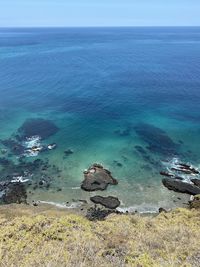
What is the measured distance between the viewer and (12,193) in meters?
47.3

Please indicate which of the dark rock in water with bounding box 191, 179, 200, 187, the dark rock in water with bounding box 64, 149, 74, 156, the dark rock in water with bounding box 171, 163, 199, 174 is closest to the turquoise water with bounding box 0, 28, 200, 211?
the dark rock in water with bounding box 64, 149, 74, 156

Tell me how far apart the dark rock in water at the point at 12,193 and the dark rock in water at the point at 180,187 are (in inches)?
958

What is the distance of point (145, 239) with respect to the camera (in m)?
27.0

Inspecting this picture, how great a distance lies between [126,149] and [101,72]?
69.9 meters

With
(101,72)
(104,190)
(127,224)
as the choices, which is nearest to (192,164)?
(104,190)

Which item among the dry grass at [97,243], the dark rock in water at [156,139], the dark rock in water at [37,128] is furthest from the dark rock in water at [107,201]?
the dark rock in water at [37,128]

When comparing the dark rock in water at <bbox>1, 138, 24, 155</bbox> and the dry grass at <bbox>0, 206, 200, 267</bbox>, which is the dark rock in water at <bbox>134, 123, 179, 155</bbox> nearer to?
the dark rock in water at <bbox>1, 138, 24, 155</bbox>

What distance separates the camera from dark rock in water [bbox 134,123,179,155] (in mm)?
61500

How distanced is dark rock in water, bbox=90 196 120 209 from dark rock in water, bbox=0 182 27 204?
37.5 feet

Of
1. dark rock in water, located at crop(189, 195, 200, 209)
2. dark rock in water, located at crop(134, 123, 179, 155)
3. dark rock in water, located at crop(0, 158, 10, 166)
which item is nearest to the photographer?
dark rock in water, located at crop(189, 195, 200, 209)

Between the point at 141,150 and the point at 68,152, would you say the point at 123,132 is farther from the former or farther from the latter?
the point at 68,152

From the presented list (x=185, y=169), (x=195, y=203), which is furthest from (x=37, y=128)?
(x=195, y=203)

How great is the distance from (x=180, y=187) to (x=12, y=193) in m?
28.1

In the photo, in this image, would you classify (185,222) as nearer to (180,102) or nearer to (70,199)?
(70,199)
